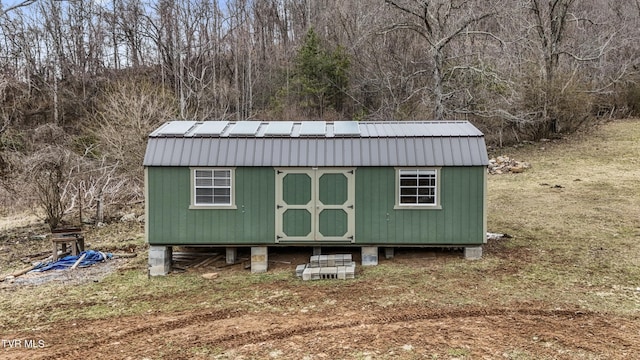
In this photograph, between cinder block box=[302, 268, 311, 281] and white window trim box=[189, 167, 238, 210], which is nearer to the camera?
cinder block box=[302, 268, 311, 281]

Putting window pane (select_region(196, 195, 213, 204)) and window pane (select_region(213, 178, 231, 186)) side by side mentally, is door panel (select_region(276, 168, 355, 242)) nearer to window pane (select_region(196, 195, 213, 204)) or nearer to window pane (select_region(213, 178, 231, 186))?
window pane (select_region(213, 178, 231, 186))

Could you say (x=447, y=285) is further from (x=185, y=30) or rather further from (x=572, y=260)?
(x=185, y=30)

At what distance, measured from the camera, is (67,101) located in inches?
1113

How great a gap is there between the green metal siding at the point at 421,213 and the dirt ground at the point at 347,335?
232cm

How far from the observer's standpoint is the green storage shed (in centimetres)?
925

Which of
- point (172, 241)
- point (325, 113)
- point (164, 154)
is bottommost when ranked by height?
point (172, 241)

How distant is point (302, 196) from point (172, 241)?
8.78 ft

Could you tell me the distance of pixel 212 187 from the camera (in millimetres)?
9297

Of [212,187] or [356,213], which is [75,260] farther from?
[356,213]

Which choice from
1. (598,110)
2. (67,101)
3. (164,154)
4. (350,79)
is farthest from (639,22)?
(67,101)

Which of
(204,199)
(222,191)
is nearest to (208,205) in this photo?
(204,199)

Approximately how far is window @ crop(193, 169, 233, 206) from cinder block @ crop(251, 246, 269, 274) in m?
1.06

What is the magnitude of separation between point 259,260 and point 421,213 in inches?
130

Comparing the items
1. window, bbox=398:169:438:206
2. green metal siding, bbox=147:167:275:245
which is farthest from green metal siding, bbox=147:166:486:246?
window, bbox=398:169:438:206
